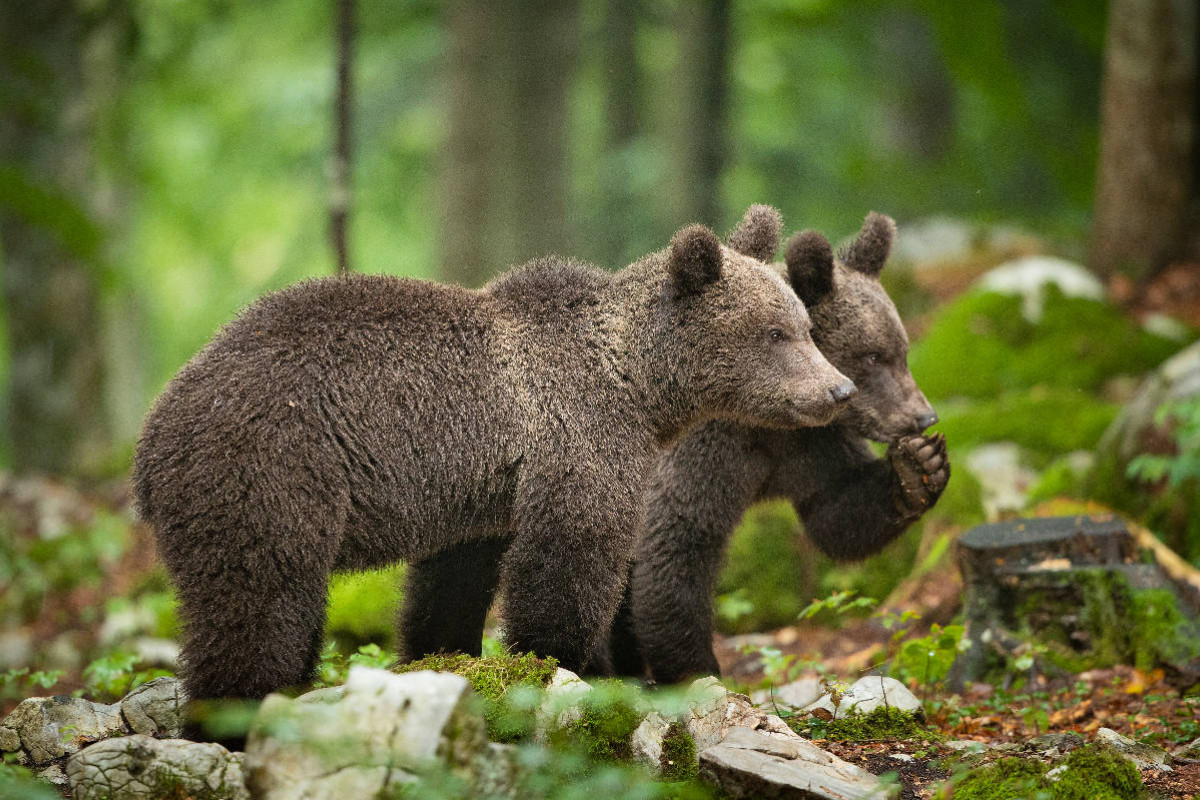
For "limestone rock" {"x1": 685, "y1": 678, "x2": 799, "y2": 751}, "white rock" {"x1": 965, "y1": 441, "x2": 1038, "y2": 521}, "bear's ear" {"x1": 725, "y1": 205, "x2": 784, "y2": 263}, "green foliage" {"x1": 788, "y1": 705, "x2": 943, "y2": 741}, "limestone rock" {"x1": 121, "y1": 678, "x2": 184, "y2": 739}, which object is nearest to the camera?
"limestone rock" {"x1": 685, "y1": 678, "x2": 799, "y2": 751}

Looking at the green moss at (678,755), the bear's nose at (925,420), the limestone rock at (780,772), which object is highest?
the bear's nose at (925,420)

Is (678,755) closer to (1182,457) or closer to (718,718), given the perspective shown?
Result: (718,718)

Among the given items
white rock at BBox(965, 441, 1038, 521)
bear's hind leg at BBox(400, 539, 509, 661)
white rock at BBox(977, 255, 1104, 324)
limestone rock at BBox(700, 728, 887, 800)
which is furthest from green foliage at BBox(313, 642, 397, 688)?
white rock at BBox(977, 255, 1104, 324)

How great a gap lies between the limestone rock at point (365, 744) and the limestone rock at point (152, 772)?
2.06 feet

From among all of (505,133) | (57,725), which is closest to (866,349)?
(57,725)

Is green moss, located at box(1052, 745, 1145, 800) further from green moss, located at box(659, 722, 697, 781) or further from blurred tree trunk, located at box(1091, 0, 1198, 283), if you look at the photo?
blurred tree trunk, located at box(1091, 0, 1198, 283)

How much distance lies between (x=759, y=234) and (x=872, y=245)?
→ 3.33ft

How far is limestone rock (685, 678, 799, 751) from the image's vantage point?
4.88 metres

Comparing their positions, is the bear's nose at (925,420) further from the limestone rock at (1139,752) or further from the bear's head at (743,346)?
the limestone rock at (1139,752)

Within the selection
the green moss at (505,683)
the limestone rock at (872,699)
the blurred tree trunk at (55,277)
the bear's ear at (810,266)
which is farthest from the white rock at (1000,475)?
the blurred tree trunk at (55,277)

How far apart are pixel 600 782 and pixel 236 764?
1498 mm

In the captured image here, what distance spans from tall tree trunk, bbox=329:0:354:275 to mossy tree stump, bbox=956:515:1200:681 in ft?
19.5

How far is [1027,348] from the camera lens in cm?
1238

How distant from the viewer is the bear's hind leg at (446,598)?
5949mm
